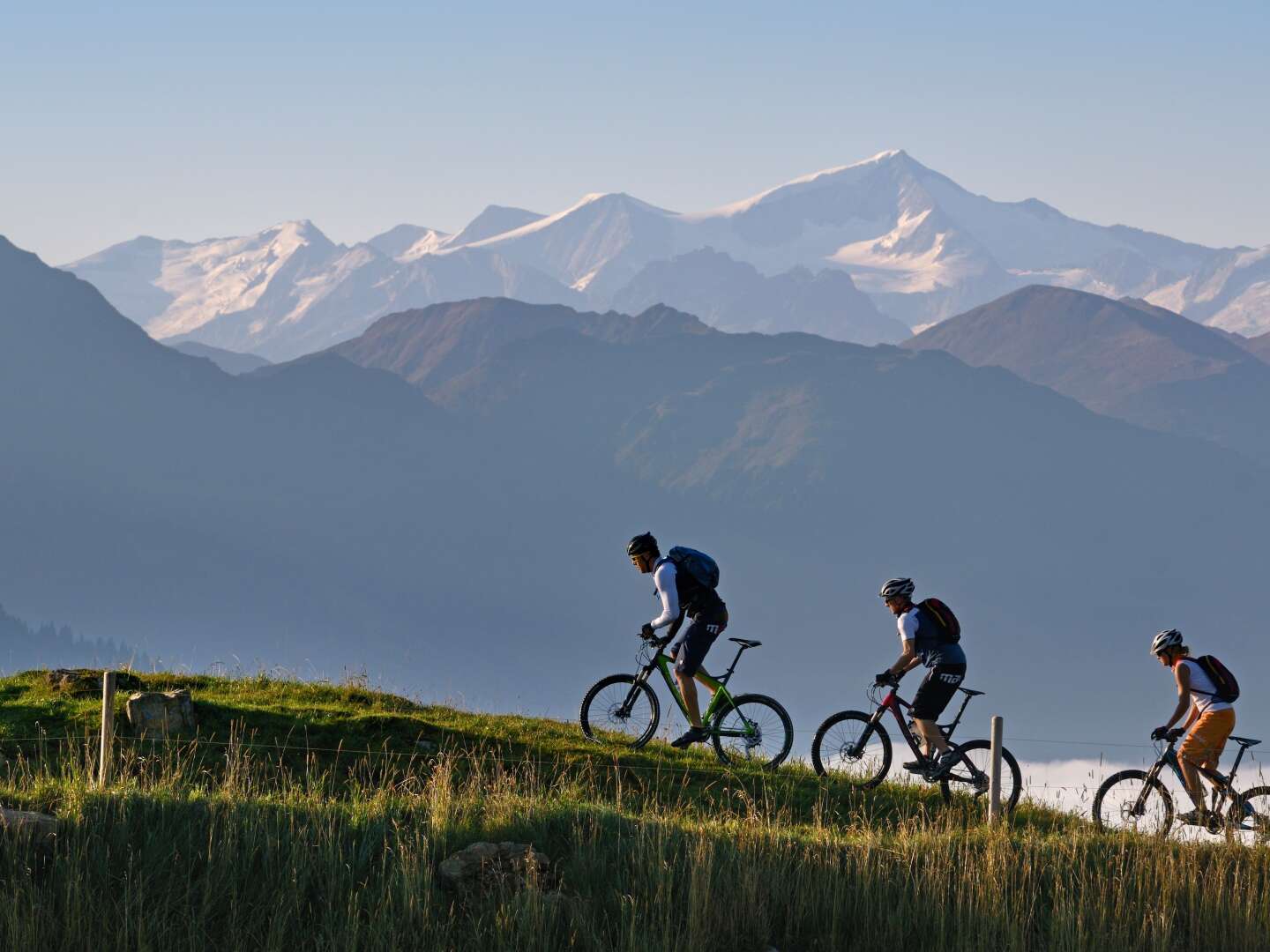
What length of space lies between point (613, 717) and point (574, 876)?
5678 mm

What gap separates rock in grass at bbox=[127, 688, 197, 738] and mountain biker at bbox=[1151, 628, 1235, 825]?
1152cm

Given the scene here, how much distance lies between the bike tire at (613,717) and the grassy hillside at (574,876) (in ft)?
7.13

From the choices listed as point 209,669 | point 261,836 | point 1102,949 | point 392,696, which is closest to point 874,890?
point 1102,949

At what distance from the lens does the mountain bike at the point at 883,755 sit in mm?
17078

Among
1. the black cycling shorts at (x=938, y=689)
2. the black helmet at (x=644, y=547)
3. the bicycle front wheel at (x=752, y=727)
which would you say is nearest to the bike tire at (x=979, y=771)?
the black cycling shorts at (x=938, y=689)

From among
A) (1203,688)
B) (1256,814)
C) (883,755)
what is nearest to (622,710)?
(883,755)

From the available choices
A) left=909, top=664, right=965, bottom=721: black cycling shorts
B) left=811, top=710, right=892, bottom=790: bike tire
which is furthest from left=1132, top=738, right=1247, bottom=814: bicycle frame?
left=811, top=710, right=892, bottom=790: bike tire

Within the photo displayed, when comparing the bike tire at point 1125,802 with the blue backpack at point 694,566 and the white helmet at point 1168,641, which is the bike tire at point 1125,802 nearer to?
the white helmet at point 1168,641

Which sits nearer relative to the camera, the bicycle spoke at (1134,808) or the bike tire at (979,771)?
the bicycle spoke at (1134,808)

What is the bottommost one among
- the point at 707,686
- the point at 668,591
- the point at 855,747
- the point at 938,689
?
the point at 855,747

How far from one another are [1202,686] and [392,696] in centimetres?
1231

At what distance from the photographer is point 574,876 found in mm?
13445

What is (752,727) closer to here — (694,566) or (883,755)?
(883,755)

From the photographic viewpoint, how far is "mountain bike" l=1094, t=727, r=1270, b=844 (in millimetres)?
15914
